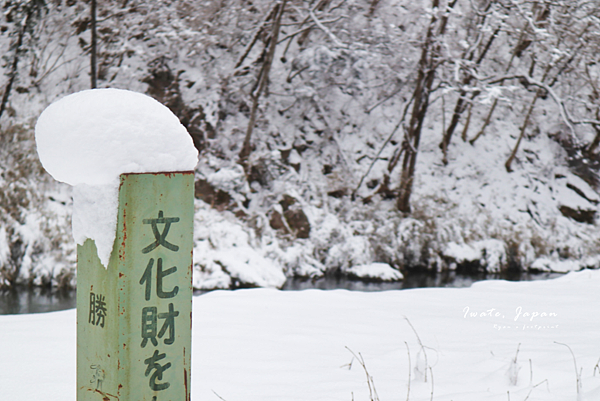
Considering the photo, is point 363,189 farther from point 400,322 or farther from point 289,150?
point 400,322

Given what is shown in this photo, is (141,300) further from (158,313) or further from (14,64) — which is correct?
(14,64)

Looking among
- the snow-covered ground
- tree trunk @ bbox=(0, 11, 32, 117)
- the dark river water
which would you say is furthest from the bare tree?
the snow-covered ground

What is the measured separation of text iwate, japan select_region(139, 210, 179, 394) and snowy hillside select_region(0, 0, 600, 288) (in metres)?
6.63

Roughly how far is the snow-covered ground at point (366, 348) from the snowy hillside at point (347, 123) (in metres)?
4.22

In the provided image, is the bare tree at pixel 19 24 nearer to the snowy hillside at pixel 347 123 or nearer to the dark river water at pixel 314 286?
the snowy hillside at pixel 347 123

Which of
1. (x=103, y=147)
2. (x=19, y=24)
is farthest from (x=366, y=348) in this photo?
(x=19, y=24)

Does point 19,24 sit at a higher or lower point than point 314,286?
higher

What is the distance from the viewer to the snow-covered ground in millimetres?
2514

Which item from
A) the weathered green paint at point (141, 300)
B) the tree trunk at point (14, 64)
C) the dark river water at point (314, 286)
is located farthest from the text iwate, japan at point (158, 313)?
the tree trunk at point (14, 64)

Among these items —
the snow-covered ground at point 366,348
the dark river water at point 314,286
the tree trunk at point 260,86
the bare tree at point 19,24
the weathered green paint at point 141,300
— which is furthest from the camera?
the tree trunk at point 260,86

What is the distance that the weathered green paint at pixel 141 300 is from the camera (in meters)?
1.67

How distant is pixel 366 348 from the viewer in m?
3.32

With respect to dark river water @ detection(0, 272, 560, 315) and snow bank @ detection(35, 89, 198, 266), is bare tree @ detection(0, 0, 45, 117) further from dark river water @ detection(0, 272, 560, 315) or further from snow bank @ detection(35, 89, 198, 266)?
snow bank @ detection(35, 89, 198, 266)

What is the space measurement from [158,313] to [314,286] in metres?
7.09
